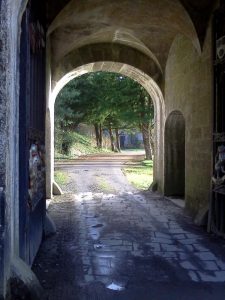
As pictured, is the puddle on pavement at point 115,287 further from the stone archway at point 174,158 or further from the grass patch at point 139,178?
the grass patch at point 139,178

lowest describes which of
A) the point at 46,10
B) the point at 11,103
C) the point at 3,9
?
the point at 11,103

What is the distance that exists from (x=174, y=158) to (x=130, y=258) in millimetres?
6456

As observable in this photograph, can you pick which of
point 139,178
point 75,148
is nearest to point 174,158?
point 139,178

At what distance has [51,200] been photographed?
10.6 metres

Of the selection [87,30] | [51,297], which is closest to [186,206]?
[87,30]

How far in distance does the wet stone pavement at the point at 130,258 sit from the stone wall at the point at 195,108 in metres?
0.73

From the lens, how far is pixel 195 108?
8359mm

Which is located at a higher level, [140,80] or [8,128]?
[140,80]

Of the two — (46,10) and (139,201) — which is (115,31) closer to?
(46,10)

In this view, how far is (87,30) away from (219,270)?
677 centimetres

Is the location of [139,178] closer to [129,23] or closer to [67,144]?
[129,23]

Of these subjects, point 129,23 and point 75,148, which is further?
point 75,148

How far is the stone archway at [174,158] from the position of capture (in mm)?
11448

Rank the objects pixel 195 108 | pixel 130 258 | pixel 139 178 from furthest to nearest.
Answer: pixel 139 178, pixel 195 108, pixel 130 258
